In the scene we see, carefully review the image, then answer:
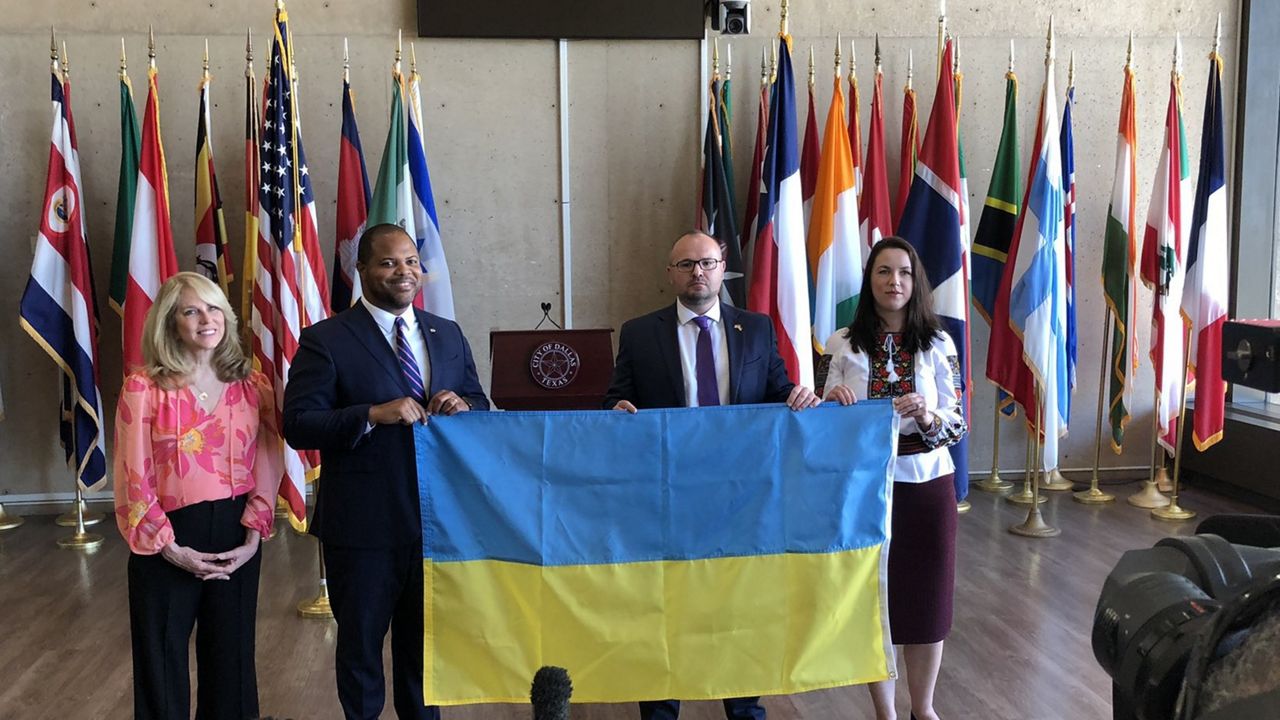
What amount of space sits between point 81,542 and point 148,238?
5.27ft

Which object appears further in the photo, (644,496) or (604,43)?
(604,43)

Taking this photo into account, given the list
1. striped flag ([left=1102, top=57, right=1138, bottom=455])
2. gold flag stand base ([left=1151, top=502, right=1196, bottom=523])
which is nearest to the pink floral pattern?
gold flag stand base ([left=1151, top=502, right=1196, bottom=523])

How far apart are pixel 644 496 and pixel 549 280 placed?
354cm

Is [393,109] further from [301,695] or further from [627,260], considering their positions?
[301,695]

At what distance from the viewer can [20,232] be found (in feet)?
18.6

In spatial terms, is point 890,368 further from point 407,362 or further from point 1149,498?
point 1149,498

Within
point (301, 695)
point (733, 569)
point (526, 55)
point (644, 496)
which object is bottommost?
point (301, 695)

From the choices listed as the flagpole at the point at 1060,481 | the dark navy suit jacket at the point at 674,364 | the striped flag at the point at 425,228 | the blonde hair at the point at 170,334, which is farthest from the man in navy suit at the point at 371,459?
the flagpole at the point at 1060,481

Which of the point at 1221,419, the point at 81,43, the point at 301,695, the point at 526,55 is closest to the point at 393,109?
the point at 526,55

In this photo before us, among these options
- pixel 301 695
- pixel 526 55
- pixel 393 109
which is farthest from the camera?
pixel 526 55

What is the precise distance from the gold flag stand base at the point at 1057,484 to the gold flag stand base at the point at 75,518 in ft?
18.3

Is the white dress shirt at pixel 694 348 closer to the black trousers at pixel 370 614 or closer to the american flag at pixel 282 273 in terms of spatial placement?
the black trousers at pixel 370 614

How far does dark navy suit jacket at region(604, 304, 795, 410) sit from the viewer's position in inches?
110

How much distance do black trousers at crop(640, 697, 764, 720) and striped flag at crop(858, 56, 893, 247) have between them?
342 cm
